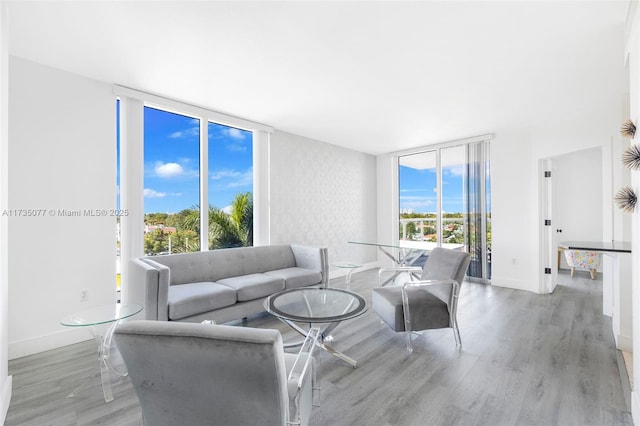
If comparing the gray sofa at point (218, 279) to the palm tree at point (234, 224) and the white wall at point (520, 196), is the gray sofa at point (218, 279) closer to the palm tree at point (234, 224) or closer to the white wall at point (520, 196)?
the palm tree at point (234, 224)

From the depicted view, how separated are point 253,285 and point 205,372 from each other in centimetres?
227

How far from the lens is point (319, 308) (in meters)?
2.35

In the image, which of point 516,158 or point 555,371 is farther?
point 516,158

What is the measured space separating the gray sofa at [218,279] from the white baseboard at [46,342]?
490 millimetres

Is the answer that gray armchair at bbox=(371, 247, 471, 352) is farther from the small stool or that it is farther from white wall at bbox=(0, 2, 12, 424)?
the small stool

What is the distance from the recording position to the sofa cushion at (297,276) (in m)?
3.68

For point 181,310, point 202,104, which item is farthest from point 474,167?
point 181,310

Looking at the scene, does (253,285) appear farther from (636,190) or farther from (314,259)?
(636,190)

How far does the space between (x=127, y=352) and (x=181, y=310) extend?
178 cm

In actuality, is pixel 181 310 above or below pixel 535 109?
below

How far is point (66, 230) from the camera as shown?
2.84 metres

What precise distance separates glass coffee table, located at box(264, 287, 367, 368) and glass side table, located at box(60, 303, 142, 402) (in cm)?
105

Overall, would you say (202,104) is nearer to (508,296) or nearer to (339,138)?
(339,138)

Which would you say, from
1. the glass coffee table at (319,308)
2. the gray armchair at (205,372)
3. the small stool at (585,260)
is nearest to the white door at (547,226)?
the small stool at (585,260)
